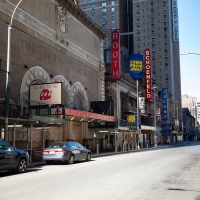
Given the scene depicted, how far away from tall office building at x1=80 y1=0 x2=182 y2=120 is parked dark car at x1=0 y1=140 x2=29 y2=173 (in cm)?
9652

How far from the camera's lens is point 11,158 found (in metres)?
13.9

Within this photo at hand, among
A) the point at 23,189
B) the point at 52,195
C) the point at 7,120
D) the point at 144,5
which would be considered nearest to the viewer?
the point at 52,195

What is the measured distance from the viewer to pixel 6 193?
907 cm

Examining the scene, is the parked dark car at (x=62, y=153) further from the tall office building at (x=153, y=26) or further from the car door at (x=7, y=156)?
the tall office building at (x=153, y=26)

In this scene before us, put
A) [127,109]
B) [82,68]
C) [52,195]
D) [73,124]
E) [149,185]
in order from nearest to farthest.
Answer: [52,195] < [149,185] < [73,124] < [82,68] < [127,109]

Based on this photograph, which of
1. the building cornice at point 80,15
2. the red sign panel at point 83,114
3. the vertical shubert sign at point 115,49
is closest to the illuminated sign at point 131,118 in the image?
the vertical shubert sign at point 115,49

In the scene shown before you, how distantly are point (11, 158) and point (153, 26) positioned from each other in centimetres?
10786

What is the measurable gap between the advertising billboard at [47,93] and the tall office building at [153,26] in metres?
86.2

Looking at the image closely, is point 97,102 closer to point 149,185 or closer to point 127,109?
point 127,109

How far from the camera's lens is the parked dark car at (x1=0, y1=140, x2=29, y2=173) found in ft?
43.9

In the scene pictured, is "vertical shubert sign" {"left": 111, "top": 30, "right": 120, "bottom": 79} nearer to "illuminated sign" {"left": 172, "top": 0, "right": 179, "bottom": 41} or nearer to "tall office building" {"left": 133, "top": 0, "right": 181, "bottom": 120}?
"tall office building" {"left": 133, "top": 0, "right": 181, "bottom": 120}

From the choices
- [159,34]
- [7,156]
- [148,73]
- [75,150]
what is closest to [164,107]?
[148,73]

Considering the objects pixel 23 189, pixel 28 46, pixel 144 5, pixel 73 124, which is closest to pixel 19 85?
pixel 28 46

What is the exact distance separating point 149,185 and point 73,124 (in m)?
23.0
